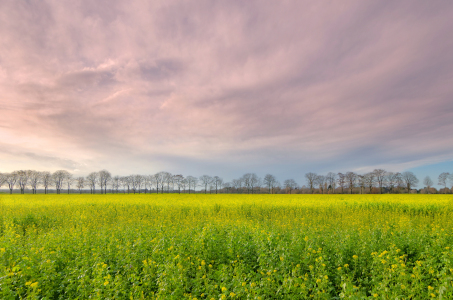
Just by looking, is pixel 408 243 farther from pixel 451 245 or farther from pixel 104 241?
pixel 104 241

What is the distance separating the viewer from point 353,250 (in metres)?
6.55

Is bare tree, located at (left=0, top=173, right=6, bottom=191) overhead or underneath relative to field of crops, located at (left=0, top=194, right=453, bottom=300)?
overhead

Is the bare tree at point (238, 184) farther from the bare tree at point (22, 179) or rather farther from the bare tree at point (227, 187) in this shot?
the bare tree at point (22, 179)

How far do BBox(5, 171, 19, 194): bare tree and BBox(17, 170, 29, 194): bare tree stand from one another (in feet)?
4.52

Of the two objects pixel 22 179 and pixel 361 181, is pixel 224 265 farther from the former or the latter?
pixel 22 179

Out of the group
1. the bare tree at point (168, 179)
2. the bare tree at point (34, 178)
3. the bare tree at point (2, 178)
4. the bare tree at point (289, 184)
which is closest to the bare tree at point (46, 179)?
the bare tree at point (34, 178)

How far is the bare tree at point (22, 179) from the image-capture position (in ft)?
278

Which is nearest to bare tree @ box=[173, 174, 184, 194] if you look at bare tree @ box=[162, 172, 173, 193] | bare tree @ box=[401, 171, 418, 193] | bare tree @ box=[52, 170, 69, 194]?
bare tree @ box=[162, 172, 173, 193]

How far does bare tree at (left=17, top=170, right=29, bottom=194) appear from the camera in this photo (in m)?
84.8

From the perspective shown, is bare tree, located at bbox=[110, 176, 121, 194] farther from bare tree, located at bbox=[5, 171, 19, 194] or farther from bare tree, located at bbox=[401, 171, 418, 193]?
bare tree, located at bbox=[401, 171, 418, 193]

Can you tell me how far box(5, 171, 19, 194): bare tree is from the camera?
85131 millimetres

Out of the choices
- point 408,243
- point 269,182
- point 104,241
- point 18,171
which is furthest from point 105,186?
point 408,243

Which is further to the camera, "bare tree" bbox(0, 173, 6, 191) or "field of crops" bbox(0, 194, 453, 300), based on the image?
"bare tree" bbox(0, 173, 6, 191)

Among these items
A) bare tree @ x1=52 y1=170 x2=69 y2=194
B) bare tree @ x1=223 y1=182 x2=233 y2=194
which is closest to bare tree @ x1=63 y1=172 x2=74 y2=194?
bare tree @ x1=52 y1=170 x2=69 y2=194
